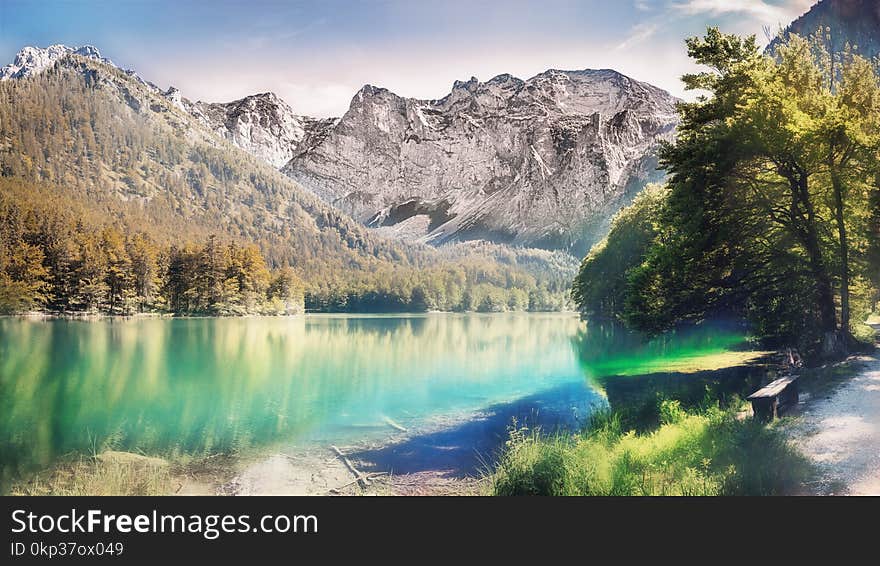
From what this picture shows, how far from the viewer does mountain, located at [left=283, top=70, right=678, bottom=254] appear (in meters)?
83.4

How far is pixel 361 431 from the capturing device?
869cm

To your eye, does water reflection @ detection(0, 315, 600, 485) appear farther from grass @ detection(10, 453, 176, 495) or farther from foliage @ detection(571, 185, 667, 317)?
foliage @ detection(571, 185, 667, 317)

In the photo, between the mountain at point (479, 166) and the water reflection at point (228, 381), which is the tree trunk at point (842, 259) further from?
the mountain at point (479, 166)

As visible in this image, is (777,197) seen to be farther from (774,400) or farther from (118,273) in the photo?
(118,273)

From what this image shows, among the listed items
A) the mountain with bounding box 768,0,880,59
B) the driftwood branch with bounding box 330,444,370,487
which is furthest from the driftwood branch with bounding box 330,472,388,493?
the mountain with bounding box 768,0,880,59

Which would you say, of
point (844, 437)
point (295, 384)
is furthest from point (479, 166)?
point (844, 437)

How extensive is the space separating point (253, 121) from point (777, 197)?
37845mm

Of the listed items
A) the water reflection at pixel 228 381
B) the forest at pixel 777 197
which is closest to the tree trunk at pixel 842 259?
the forest at pixel 777 197

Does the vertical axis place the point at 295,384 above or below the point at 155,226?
below

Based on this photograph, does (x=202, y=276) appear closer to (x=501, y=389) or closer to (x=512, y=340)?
(x=501, y=389)

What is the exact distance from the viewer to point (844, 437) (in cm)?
485

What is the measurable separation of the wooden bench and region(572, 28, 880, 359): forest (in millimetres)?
2112

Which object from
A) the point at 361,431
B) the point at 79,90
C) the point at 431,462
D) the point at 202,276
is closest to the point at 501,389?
the point at 361,431

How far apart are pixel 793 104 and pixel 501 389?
7.41 metres
